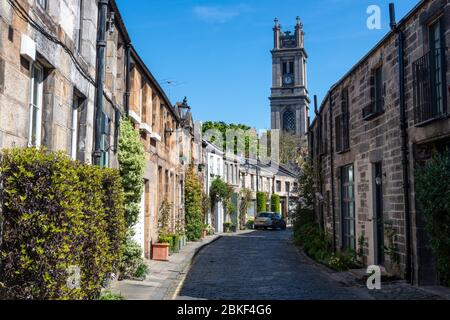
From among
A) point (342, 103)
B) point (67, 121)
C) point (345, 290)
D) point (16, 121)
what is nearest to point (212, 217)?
point (342, 103)

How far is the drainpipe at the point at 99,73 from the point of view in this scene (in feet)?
31.3

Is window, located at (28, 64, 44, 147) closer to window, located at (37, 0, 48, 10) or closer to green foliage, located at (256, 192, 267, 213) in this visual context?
window, located at (37, 0, 48, 10)

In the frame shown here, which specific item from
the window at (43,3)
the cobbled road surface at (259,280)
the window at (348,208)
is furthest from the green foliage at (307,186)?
the window at (43,3)

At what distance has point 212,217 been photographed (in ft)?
115

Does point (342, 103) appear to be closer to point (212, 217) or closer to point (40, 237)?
point (40, 237)

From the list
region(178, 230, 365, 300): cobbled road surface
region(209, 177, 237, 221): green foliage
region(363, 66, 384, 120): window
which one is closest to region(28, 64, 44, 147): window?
region(178, 230, 365, 300): cobbled road surface

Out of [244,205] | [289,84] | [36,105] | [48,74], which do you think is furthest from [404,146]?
[289,84]

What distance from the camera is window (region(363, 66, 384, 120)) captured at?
1227 centimetres

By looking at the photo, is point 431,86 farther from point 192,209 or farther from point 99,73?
point 192,209

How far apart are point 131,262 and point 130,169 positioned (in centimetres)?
206

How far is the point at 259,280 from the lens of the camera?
1148 cm

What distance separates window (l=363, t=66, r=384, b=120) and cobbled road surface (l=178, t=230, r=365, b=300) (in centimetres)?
410

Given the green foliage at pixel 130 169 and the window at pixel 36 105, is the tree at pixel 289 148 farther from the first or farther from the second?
the window at pixel 36 105
